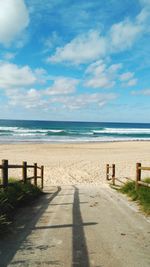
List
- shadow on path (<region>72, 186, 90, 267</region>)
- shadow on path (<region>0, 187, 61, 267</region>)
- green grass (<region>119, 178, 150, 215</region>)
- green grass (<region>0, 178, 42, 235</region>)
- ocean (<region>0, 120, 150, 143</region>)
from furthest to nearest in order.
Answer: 1. ocean (<region>0, 120, 150, 143</region>)
2. green grass (<region>119, 178, 150, 215</region>)
3. green grass (<region>0, 178, 42, 235</region>)
4. shadow on path (<region>0, 187, 61, 267</region>)
5. shadow on path (<region>72, 186, 90, 267</region>)

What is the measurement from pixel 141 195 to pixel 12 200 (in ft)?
11.0

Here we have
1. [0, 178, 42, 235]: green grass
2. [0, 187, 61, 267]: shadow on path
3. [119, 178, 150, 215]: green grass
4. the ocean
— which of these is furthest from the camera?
the ocean

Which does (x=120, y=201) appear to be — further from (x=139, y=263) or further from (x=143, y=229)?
(x=139, y=263)

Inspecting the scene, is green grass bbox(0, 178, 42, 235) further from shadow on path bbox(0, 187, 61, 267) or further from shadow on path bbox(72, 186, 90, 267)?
shadow on path bbox(72, 186, 90, 267)

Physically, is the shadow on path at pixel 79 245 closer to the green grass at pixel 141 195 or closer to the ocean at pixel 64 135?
the green grass at pixel 141 195

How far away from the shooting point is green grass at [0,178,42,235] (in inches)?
197

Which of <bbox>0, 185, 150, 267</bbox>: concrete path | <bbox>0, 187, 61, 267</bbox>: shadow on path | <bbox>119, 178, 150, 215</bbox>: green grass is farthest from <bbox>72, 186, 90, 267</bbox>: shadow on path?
<bbox>119, 178, 150, 215</bbox>: green grass

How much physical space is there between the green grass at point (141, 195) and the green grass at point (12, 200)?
9.31 ft

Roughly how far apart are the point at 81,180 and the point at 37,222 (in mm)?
10524

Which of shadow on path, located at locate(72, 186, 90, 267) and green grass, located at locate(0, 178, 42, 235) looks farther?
green grass, located at locate(0, 178, 42, 235)

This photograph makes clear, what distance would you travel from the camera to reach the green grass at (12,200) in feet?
16.4

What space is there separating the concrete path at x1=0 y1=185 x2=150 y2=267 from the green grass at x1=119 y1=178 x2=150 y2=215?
10.6 inches

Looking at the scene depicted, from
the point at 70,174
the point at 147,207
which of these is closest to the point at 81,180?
the point at 70,174

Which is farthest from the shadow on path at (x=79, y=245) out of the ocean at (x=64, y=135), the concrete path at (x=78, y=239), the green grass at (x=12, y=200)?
the ocean at (x=64, y=135)
